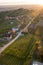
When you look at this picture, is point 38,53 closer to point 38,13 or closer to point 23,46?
point 23,46

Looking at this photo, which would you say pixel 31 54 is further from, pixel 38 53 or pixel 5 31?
pixel 5 31

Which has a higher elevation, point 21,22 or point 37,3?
point 37,3

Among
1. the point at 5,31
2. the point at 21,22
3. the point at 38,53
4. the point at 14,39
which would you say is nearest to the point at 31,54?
the point at 38,53

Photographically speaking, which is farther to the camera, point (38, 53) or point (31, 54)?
point (31, 54)

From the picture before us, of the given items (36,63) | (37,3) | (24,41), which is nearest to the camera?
(36,63)

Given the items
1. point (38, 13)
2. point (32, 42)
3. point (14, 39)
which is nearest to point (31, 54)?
point (32, 42)

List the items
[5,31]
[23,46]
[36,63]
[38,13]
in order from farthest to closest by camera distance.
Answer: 1. [38,13]
2. [5,31]
3. [23,46]
4. [36,63]
